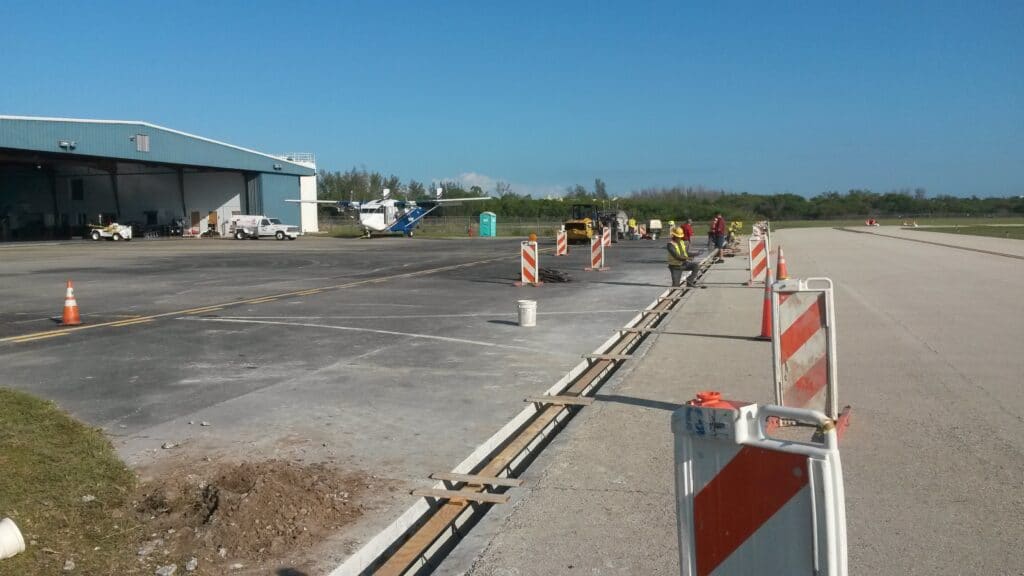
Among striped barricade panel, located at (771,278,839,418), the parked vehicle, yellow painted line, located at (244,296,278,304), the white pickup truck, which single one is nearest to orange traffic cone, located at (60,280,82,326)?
yellow painted line, located at (244,296,278,304)

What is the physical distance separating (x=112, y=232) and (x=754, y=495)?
64980 mm

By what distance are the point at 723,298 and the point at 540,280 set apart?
6.46 metres

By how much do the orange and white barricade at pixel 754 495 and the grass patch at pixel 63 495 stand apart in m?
3.46

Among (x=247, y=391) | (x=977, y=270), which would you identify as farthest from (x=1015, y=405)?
(x=977, y=270)

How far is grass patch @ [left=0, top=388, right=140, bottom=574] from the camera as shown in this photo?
4859 mm

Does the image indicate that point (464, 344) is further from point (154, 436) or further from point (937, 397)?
point (937, 397)

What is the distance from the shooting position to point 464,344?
12797mm

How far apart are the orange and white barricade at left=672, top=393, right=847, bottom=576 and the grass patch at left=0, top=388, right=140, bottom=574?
3456mm

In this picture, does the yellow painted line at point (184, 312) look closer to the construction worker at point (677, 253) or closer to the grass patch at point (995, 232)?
the construction worker at point (677, 253)

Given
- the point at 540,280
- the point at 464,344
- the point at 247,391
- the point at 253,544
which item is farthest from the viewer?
the point at 540,280

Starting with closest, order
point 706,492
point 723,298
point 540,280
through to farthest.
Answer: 1. point 706,492
2. point 723,298
3. point 540,280

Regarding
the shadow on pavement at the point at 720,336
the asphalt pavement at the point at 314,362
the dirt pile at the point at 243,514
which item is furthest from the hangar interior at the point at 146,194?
the dirt pile at the point at 243,514

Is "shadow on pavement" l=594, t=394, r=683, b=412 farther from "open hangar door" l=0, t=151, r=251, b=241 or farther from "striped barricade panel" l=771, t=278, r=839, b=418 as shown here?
"open hangar door" l=0, t=151, r=251, b=241

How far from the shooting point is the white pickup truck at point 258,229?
2495 inches
